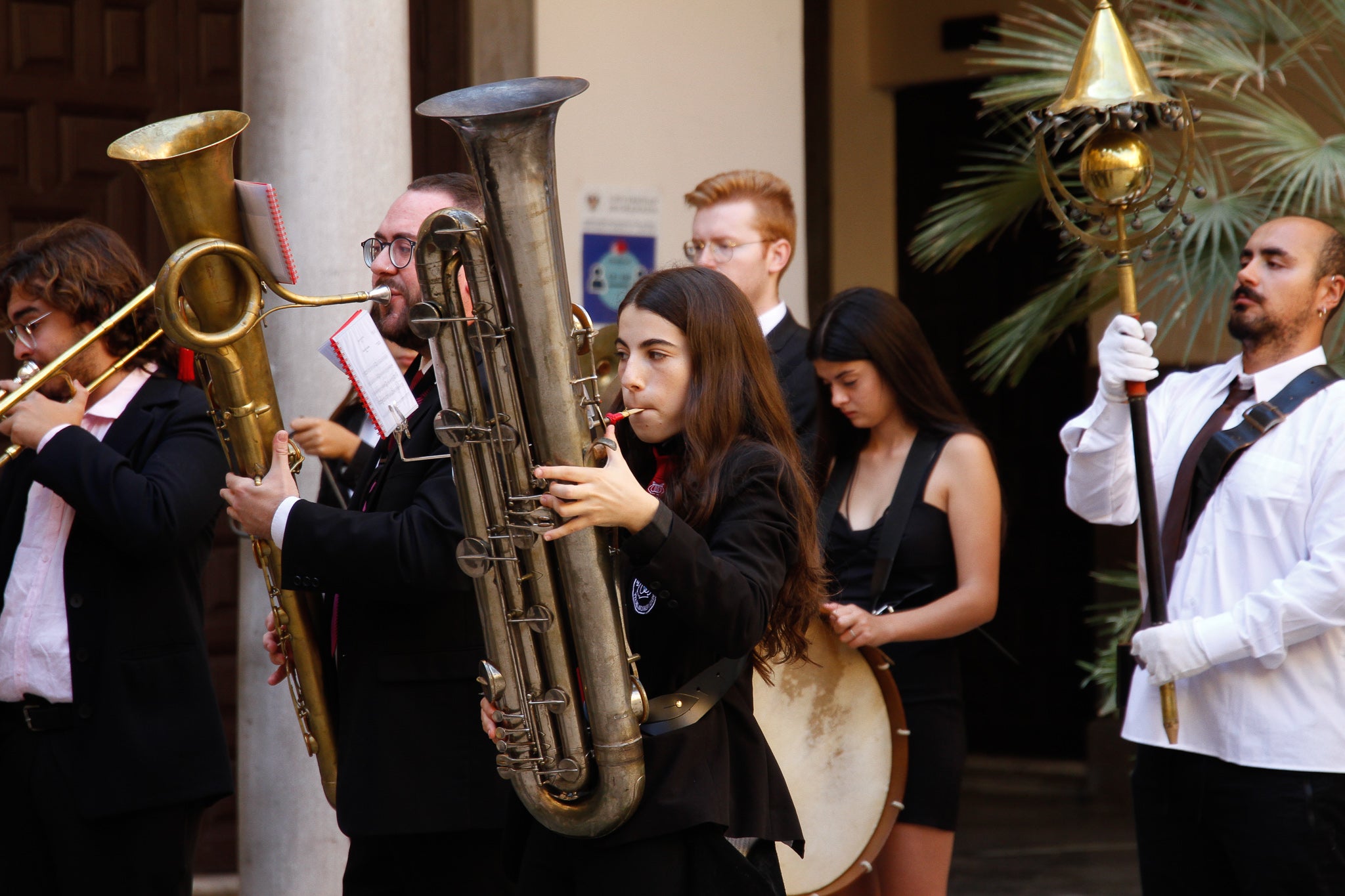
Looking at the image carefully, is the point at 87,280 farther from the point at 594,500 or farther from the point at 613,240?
the point at 613,240

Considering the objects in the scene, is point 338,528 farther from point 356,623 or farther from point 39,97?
point 39,97

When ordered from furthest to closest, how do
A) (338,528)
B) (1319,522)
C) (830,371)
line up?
(830,371)
(1319,522)
(338,528)

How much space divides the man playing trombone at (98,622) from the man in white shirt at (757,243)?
155 centimetres

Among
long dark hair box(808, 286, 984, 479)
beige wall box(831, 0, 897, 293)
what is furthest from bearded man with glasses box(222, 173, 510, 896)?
beige wall box(831, 0, 897, 293)

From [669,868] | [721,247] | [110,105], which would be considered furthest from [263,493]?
[110,105]

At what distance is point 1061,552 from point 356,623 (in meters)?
5.63

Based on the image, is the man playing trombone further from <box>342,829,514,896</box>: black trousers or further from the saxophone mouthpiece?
the saxophone mouthpiece

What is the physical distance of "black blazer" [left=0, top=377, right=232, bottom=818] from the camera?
9.80 ft

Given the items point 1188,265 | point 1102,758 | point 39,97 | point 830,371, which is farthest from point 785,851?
point 1102,758

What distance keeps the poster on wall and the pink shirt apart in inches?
110

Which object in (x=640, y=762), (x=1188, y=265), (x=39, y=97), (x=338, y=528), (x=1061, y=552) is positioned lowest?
(x=1061, y=552)

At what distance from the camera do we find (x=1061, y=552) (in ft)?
25.8

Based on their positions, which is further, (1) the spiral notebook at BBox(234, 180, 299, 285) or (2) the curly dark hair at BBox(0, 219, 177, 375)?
(2) the curly dark hair at BBox(0, 219, 177, 375)

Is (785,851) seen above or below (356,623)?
below
